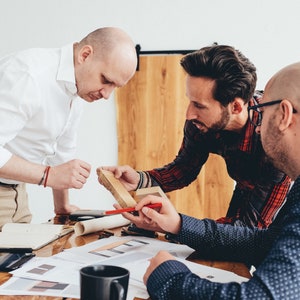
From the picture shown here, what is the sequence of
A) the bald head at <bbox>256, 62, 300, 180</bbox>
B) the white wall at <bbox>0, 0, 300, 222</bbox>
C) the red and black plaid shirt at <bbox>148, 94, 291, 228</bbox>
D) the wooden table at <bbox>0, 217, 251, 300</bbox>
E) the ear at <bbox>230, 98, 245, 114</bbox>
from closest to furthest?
the wooden table at <bbox>0, 217, 251, 300</bbox>
the bald head at <bbox>256, 62, 300, 180</bbox>
the red and black plaid shirt at <bbox>148, 94, 291, 228</bbox>
the ear at <bbox>230, 98, 245, 114</bbox>
the white wall at <bbox>0, 0, 300, 222</bbox>

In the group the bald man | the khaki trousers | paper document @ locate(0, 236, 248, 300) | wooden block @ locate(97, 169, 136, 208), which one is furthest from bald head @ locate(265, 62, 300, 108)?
the khaki trousers

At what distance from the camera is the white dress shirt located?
1.70 metres

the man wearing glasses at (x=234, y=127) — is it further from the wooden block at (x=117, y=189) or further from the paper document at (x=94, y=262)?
the paper document at (x=94, y=262)

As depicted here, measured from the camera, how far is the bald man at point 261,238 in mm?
849

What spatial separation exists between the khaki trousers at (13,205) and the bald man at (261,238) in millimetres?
723

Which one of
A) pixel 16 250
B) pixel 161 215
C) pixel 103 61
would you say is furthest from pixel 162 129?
pixel 16 250

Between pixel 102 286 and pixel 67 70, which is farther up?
pixel 67 70

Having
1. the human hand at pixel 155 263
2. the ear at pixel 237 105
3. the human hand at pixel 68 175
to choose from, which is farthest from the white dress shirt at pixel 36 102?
the human hand at pixel 155 263

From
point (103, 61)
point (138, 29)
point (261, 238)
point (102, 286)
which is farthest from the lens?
point (138, 29)

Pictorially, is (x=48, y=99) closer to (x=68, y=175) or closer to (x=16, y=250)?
(x=68, y=175)

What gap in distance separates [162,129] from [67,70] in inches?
60.5

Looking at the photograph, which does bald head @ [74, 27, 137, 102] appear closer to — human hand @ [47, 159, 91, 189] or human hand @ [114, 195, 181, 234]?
human hand @ [47, 159, 91, 189]

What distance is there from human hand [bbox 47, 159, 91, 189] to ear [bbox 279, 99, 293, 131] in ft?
2.74

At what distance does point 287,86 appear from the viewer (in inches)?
42.6
